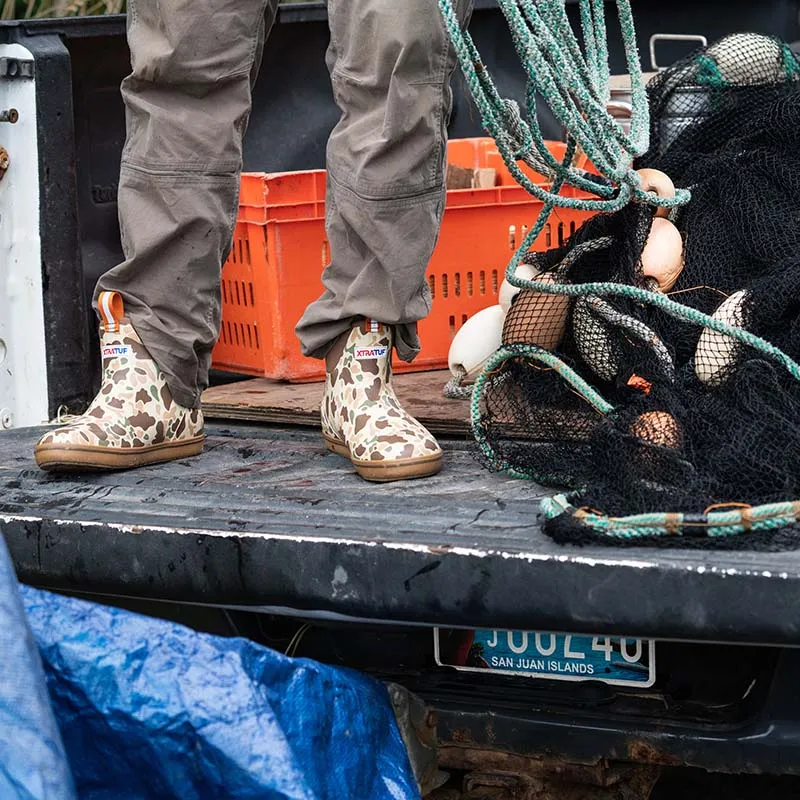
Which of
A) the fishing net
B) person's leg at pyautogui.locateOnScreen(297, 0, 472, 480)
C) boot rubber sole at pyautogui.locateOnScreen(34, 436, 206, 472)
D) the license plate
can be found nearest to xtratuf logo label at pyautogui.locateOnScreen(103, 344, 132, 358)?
boot rubber sole at pyautogui.locateOnScreen(34, 436, 206, 472)

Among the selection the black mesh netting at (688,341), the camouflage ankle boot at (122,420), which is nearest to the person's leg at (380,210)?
the black mesh netting at (688,341)

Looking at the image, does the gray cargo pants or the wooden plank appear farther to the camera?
the wooden plank

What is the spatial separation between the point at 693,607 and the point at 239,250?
1984 mm

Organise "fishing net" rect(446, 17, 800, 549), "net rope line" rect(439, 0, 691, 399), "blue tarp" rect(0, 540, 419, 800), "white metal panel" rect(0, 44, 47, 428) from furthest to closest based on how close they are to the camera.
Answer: "white metal panel" rect(0, 44, 47, 428), "net rope line" rect(439, 0, 691, 399), "fishing net" rect(446, 17, 800, 549), "blue tarp" rect(0, 540, 419, 800)

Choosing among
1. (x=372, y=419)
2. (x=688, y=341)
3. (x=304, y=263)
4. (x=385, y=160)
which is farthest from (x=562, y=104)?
(x=304, y=263)

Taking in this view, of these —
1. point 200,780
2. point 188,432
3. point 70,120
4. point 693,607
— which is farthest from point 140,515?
point 70,120

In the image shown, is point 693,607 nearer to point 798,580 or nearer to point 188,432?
point 798,580

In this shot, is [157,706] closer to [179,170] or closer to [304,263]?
[179,170]

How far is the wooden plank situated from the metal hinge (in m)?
0.83

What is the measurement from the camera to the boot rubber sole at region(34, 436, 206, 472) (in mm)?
2611

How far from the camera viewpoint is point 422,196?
8.55ft

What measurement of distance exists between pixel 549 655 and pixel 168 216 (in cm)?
115

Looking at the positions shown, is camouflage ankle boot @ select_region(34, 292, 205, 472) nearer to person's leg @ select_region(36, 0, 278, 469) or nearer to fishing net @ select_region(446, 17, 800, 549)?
person's leg @ select_region(36, 0, 278, 469)

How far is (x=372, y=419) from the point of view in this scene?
8.67 ft
